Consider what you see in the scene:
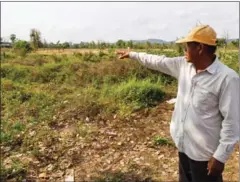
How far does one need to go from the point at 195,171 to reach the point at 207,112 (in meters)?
0.36

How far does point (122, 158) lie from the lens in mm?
3557

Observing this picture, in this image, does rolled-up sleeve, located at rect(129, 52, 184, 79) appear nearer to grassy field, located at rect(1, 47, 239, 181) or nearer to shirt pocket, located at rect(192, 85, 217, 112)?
shirt pocket, located at rect(192, 85, 217, 112)

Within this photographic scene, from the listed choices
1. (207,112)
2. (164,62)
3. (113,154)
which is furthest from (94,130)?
(207,112)

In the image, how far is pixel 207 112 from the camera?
1723 mm

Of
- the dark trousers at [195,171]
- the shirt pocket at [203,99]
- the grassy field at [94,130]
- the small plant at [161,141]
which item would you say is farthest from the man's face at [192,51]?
the small plant at [161,141]

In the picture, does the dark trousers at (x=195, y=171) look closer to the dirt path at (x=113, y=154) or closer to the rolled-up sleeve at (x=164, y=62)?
the rolled-up sleeve at (x=164, y=62)

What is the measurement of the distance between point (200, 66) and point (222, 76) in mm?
141

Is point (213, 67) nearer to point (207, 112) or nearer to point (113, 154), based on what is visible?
point (207, 112)

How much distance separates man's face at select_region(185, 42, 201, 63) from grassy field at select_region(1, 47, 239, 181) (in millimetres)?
1688

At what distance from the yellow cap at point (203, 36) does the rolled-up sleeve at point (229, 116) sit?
0.21 m

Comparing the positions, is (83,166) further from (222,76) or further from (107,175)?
(222,76)

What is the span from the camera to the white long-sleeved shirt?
1.64 m

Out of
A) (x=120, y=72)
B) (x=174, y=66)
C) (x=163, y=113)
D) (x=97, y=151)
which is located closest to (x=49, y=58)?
(x=120, y=72)

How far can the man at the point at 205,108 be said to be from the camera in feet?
5.40
